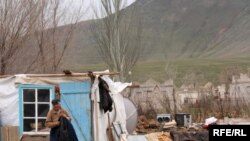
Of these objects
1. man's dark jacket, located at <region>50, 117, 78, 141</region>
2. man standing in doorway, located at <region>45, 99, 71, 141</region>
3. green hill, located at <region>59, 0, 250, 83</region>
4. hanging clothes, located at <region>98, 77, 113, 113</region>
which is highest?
green hill, located at <region>59, 0, 250, 83</region>

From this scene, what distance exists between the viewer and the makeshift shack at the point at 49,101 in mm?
13250

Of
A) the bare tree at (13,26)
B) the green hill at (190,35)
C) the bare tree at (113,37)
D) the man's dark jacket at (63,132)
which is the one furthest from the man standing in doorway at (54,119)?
the green hill at (190,35)

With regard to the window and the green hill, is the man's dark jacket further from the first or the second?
the green hill

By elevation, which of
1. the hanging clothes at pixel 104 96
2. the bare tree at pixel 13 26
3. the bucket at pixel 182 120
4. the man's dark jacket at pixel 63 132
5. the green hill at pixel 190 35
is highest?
the green hill at pixel 190 35

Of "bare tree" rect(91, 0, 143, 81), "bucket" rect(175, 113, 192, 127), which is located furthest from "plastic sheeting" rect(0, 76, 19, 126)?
"bare tree" rect(91, 0, 143, 81)

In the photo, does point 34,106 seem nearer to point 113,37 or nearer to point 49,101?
point 49,101

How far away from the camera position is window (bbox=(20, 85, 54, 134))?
13242 millimetres

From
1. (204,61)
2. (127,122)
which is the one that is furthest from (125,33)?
(204,61)

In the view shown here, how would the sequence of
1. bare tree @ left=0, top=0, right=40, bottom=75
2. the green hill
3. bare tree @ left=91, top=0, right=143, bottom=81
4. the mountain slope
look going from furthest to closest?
the mountain slope
the green hill
bare tree @ left=91, top=0, right=143, bottom=81
bare tree @ left=0, top=0, right=40, bottom=75

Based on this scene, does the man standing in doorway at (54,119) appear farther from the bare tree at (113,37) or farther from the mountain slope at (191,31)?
the mountain slope at (191,31)

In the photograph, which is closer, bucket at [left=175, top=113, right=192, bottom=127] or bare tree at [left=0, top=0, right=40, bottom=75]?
bucket at [left=175, top=113, right=192, bottom=127]

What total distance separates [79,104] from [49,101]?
760 mm

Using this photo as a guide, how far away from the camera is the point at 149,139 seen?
47.9ft

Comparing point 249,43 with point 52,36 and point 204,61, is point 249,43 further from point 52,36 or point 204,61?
point 52,36
